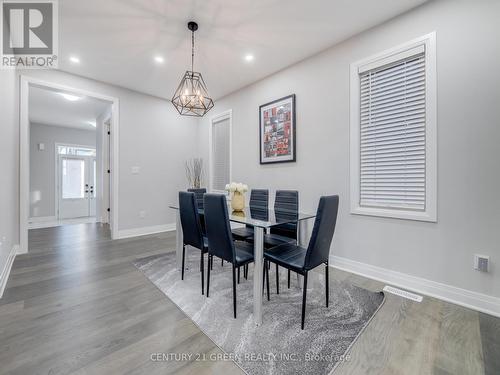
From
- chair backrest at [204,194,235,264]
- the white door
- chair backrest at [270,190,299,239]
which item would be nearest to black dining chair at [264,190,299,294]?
chair backrest at [270,190,299,239]

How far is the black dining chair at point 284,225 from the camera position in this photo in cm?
236

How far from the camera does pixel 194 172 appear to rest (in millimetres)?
5180

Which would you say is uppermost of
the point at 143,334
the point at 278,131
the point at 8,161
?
the point at 278,131

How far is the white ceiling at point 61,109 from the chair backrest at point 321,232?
4.33 m

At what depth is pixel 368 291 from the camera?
2223 millimetres

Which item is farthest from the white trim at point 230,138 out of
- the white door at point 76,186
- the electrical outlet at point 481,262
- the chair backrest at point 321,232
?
the white door at point 76,186

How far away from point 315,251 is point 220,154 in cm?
346

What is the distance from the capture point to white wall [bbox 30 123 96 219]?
6168 millimetres

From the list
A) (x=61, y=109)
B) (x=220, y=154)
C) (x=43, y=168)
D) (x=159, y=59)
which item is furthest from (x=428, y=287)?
(x=43, y=168)

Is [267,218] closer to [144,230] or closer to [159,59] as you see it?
[159,59]

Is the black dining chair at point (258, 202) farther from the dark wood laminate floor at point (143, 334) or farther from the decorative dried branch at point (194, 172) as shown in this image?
the decorative dried branch at point (194, 172)

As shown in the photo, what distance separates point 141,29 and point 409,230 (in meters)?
3.63

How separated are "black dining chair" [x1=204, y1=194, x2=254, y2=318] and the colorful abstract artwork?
181cm

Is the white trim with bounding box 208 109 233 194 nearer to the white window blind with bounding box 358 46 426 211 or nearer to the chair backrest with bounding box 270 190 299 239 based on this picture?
Answer: the chair backrest with bounding box 270 190 299 239
